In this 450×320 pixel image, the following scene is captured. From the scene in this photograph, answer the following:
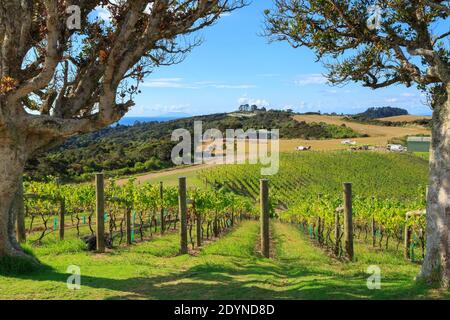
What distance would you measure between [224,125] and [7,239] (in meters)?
91.8

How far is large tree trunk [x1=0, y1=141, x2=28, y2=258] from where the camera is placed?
783 cm

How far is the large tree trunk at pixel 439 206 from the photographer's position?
677 cm

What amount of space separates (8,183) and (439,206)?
7395mm

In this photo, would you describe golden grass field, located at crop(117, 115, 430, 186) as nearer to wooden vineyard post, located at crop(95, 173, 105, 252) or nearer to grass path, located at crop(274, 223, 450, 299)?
wooden vineyard post, located at crop(95, 173, 105, 252)

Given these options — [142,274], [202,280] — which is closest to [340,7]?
[202,280]

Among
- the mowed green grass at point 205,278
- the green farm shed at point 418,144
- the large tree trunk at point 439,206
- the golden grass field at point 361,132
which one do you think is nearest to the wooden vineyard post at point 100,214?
the mowed green grass at point 205,278

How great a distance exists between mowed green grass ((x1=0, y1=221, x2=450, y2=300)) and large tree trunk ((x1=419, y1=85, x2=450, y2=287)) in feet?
1.37

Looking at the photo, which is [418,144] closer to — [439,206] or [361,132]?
[361,132]

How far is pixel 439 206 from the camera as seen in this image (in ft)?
22.6

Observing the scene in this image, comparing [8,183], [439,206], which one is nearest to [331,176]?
[439,206]

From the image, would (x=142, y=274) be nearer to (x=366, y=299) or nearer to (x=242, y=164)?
(x=366, y=299)

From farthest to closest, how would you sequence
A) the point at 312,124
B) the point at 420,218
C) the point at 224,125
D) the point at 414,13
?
the point at 312,124 → the point at 224,125 → the point at 420,218 → the point at 414,13

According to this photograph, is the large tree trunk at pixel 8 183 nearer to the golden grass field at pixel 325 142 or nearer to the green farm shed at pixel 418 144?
the golden grass field at pixel 325 142

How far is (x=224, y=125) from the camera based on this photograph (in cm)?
9944
